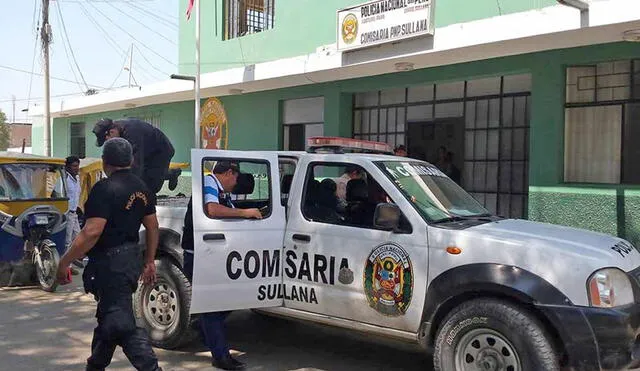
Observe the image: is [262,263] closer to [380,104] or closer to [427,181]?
[427,181]

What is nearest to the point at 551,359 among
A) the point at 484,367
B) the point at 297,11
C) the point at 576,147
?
the point at 484,367

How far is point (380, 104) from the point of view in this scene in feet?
42.2

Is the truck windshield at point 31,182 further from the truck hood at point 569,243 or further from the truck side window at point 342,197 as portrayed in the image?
the truck hood at point 569,243

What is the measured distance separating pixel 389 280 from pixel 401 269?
0.13 meters

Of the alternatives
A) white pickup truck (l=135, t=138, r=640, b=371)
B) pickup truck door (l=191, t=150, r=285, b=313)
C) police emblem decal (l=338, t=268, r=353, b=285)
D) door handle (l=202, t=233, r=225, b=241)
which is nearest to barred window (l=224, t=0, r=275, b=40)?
white pickup truck (l=135, t=138, r=640, b=371)

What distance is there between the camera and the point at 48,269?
806 centimetres

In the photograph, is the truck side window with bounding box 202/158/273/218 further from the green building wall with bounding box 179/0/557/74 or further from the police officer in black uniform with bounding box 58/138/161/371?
the green building wall with bounding box 179/0/557/74

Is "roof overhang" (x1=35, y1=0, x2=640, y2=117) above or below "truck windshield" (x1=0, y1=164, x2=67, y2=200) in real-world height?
above

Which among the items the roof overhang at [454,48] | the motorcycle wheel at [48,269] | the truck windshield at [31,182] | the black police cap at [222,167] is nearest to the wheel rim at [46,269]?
the motorcycle wheel at [48,269]

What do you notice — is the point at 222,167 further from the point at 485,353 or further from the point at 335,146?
the point at 485,353

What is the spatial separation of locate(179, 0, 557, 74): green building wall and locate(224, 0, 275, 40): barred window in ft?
0.58

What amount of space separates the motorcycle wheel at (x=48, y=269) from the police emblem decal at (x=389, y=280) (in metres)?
4.94

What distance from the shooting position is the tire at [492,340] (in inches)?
153

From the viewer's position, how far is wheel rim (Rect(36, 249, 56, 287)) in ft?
26.3
